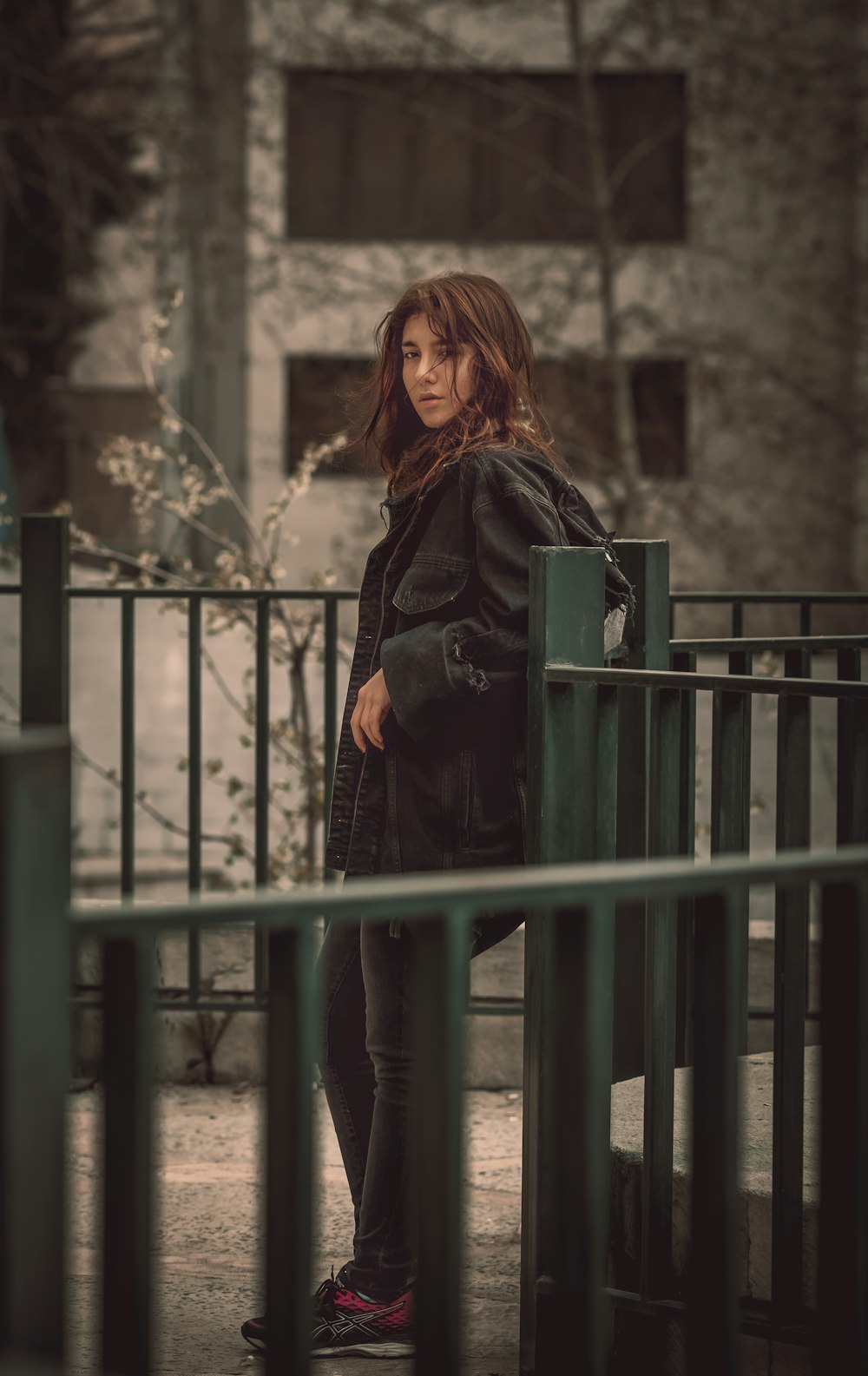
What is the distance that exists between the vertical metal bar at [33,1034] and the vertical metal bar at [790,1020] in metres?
1.59

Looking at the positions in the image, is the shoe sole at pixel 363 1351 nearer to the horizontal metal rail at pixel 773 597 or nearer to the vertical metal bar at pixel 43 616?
the vertical metal bar at pixel 43 616

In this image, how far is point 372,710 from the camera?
3.16m

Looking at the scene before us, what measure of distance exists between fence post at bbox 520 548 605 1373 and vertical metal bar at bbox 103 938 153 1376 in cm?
143

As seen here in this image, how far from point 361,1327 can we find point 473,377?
5.45 ft

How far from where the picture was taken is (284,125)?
64.8 feet

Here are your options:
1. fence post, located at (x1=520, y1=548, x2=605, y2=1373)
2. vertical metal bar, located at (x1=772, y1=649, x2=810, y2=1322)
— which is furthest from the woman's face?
vertical metal bar, located at (x1=772, y1=649, x2=810, y2=1322)

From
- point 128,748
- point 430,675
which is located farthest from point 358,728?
point 128,748

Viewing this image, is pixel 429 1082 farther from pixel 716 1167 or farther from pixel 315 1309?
pixel 315 1309

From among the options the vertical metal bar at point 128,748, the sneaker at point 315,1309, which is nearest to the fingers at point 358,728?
the sneaker at point 315,1309

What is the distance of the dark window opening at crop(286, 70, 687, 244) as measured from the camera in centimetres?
1991

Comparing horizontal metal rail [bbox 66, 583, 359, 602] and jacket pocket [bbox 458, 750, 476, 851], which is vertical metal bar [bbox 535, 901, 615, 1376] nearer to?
jacket pocket [bbox 458, 750, 476, 851]

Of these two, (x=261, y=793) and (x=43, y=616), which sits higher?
(x=43, y=616)

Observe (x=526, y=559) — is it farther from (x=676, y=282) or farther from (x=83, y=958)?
(x=676, y=282)

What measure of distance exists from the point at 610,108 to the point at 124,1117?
19701 millimetres
